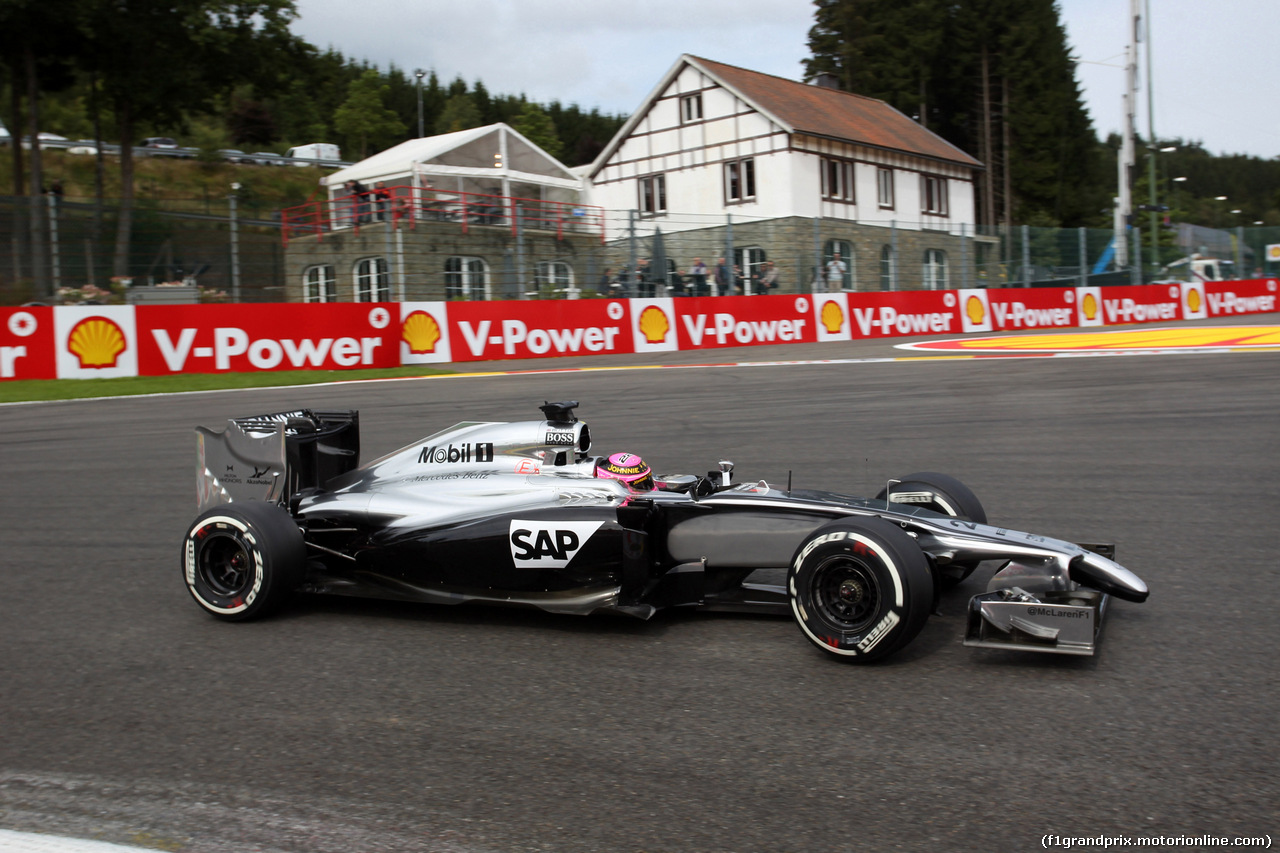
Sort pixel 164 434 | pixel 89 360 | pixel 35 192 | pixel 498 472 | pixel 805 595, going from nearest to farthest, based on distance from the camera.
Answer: pixel 805 595
pixel 498 472
pixel 164 434
pixel 89 360
pixel 35 192

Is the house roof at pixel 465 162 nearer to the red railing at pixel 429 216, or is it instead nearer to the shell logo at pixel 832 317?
the red railing at pixel 429 216

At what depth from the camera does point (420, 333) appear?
1750 cm

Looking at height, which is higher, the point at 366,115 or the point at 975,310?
the point at 366,115

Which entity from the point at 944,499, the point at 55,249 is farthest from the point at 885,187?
the point at 944,499

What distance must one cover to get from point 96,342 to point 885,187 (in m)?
29.7

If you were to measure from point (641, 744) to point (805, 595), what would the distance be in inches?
34.0

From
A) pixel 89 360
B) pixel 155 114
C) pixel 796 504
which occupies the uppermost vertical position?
pixel 155 114

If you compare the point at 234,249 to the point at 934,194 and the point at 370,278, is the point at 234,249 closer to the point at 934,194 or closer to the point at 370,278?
the point at 370,278

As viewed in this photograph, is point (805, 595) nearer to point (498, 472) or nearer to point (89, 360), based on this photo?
point (498, 472)

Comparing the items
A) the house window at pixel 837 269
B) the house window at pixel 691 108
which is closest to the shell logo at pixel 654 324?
the house window at pixel 837 269

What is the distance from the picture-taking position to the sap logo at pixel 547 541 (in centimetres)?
405

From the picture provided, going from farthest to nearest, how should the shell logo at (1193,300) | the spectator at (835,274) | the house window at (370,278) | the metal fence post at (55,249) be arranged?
the shell logo at (1193,300)
the house window at (370,278)
the spectator at (835,274)
the metal fence post at (55,249)

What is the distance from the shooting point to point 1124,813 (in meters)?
2.50

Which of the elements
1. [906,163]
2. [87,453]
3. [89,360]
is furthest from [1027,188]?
[87,453]
